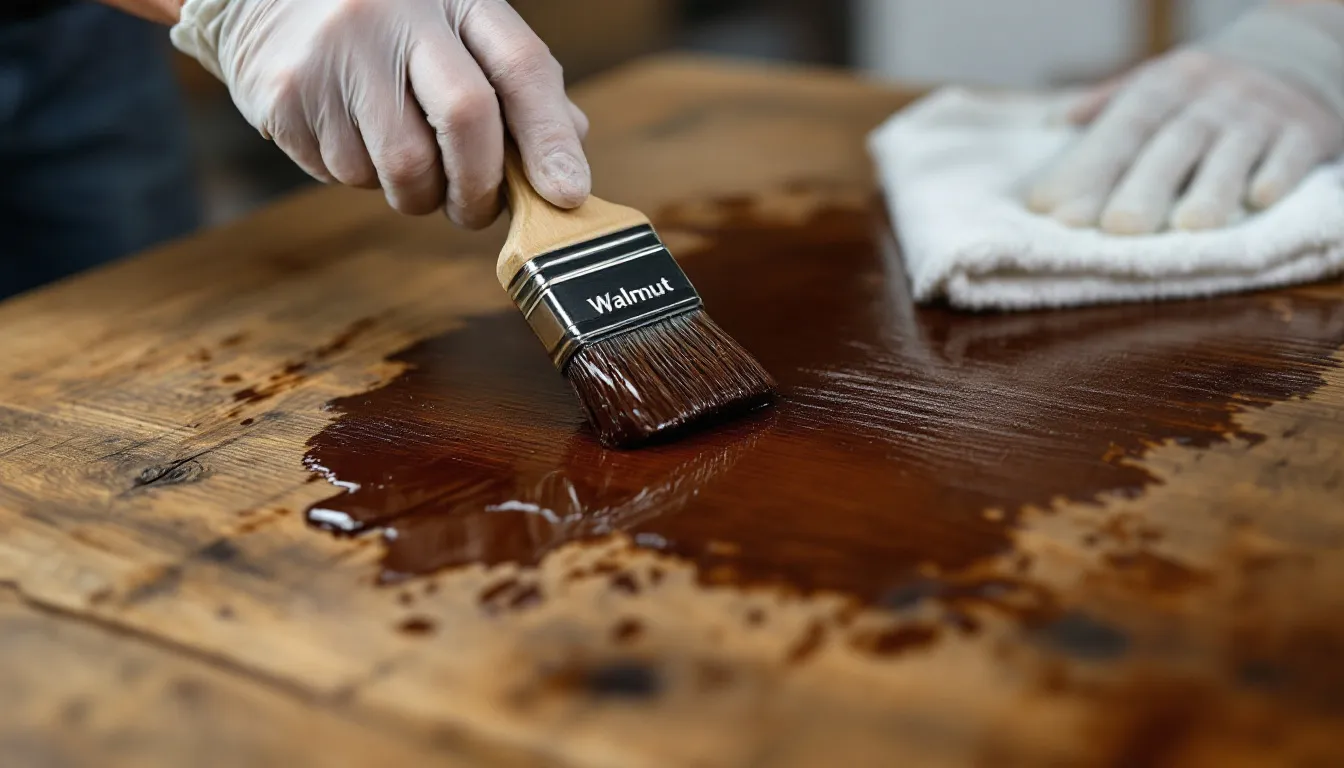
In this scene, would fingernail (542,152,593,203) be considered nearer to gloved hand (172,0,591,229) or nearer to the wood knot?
gloved hand (172,0,591,229)

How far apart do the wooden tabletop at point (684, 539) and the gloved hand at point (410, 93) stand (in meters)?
0.18

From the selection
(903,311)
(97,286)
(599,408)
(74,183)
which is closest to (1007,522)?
(599,408)

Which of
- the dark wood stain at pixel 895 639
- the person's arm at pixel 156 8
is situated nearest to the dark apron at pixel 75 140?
the person's arm at pixel 156 8

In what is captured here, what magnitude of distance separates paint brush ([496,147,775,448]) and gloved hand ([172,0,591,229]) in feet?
0.17

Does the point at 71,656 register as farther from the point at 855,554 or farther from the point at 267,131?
the point at 267,131

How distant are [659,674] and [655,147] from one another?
1253 millimetres

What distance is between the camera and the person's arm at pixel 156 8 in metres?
1.33

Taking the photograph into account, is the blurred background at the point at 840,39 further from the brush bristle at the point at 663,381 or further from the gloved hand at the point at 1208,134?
the brush bristle at the point at 663,381

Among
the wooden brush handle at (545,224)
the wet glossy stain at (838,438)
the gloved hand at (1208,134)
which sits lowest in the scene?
the wet glossy stain at (838,438)

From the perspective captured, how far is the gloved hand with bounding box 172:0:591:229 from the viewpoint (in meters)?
1.13

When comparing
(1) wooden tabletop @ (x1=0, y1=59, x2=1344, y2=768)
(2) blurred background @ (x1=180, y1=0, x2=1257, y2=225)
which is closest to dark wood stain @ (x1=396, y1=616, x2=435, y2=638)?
(1) wooden tabletop @ (x1=0, y1=59, x2=1344, y2=768)

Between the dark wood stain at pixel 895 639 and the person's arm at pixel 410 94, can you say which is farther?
the person's arm at pixel 410 94

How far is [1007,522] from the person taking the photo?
0.85 m

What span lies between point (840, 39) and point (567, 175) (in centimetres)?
413
